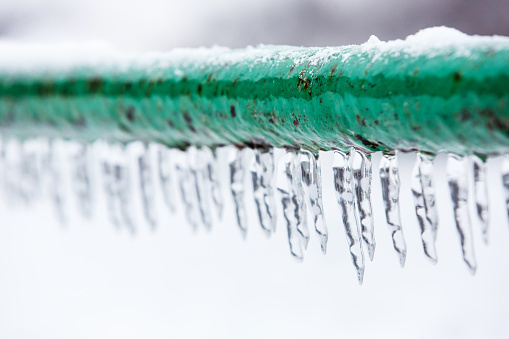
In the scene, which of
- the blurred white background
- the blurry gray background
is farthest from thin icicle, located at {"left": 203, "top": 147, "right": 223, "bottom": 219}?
the blurry gray background

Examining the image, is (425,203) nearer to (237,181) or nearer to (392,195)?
(392,195)

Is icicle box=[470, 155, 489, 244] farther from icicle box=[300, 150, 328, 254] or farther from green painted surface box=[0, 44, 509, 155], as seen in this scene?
icicle box=[300, 150, 328, 254]

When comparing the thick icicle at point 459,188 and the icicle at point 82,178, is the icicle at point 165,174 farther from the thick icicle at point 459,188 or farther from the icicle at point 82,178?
the thick icicle at point 459,188

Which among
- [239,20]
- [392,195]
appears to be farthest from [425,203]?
[239,20]

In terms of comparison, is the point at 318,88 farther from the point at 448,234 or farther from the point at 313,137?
the point at 448,234

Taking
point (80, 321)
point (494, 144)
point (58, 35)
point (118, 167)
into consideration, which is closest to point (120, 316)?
point (80, 321)
